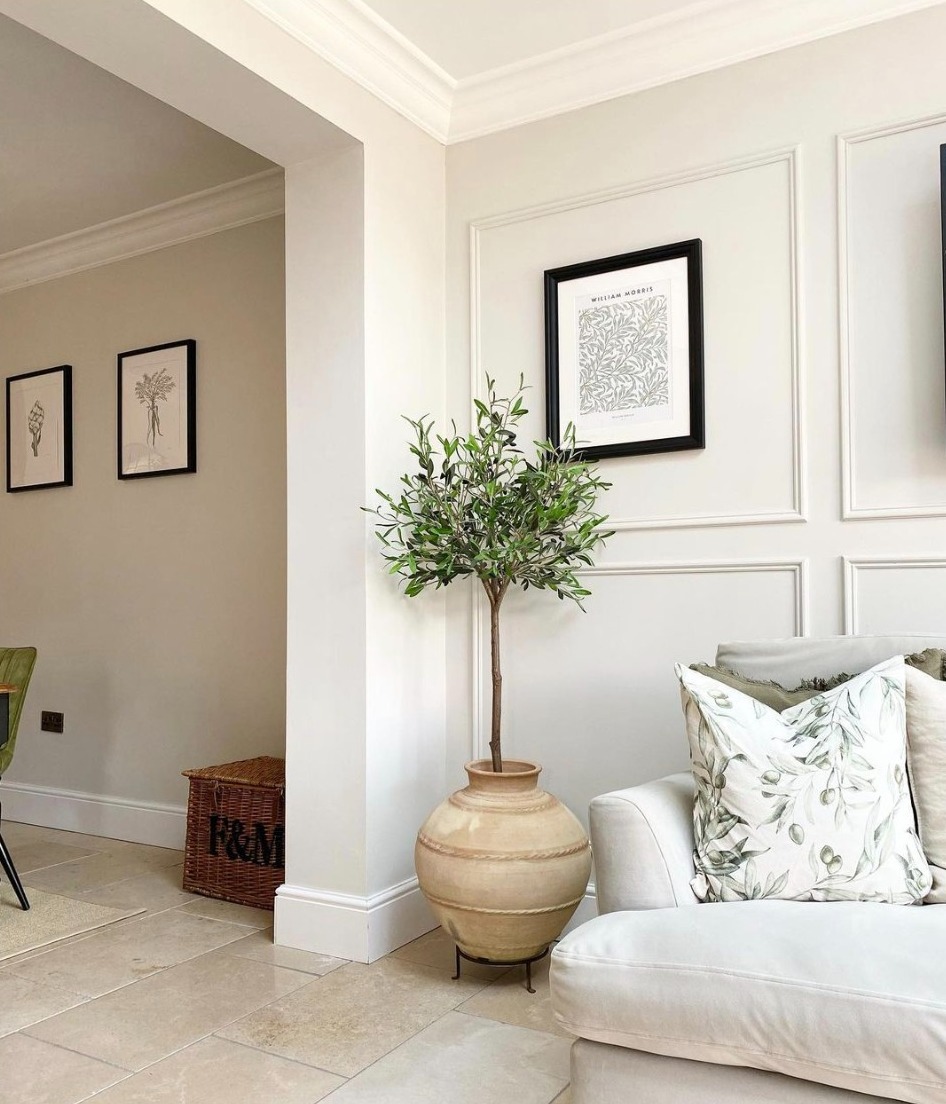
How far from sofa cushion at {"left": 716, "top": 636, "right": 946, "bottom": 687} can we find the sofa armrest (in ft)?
1.67

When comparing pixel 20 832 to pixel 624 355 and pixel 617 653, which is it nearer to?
pixel 617 653

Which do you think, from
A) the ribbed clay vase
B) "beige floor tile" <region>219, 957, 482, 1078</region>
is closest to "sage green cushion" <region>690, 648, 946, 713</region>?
the ribbed clay vase

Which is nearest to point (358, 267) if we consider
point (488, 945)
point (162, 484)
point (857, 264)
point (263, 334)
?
point (263, 334)

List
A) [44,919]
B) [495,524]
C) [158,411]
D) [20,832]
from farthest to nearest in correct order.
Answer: [20,832] → [158,411] → [44,919] → [495,524]

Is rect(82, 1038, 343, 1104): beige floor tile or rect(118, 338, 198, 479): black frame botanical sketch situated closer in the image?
rect(82, 1038, 343, 1104): beige floor tile

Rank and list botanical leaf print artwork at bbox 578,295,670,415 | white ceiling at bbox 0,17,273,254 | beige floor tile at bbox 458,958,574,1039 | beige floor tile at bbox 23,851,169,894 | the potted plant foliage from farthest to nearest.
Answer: beige floor tile at bbox 23,851,169,894 < white ceiling at bbox 0,17,273,254 < botanical leaf print artwork at bbox 578,295,670,415 < the potted plant foliage < beige floor tile at bbox 458,958,574,1039

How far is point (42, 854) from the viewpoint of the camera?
→ 380 centimetres

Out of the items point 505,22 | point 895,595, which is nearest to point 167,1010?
point 895,595

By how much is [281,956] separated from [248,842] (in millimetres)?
493

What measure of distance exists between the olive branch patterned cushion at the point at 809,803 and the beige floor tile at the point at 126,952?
1.61 m

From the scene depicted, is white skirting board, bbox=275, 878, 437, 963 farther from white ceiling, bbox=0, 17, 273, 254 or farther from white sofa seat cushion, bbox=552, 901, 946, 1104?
white ceiling, bbox=0, 17, 273, 254

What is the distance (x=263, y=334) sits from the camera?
3734mm

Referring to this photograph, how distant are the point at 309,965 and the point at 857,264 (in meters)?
2.36

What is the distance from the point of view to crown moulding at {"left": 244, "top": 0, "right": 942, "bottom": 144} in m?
2.55
